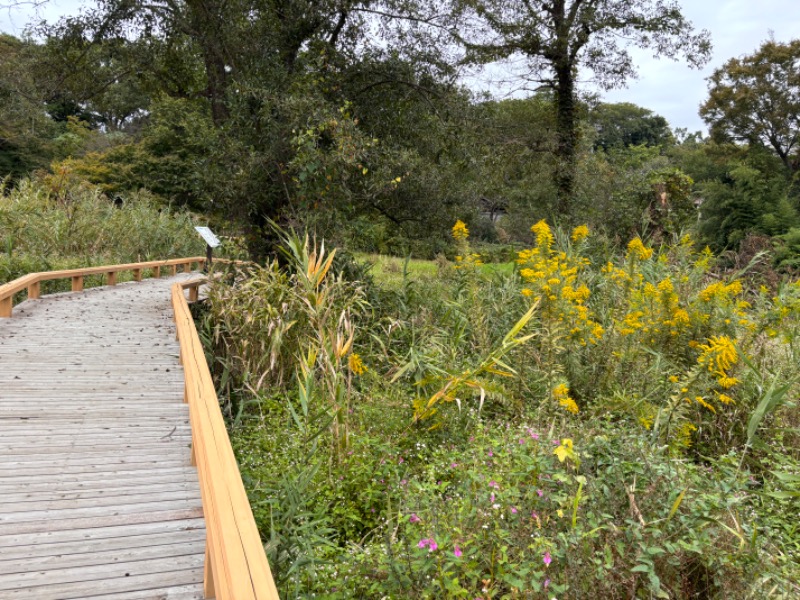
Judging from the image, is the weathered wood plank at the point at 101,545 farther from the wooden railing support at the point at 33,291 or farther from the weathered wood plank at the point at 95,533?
the wooden railing support at the point at 33,291

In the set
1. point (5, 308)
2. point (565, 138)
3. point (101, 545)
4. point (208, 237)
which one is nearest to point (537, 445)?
point (101, 545)

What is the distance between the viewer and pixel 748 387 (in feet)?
14.2

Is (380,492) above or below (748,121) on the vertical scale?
below

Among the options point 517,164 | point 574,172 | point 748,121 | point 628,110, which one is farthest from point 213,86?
point 628,110

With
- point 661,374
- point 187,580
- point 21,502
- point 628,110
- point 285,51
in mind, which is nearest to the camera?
point 187,580

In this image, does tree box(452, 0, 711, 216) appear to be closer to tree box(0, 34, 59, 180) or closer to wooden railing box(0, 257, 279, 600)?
wooden railing box(0, 257, 279, 600)

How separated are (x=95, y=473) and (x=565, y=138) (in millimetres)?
11465

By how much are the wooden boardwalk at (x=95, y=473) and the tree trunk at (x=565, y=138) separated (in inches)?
332

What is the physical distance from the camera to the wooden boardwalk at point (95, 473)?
2.41 m

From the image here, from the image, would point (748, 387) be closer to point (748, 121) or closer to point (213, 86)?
point (213, 86)

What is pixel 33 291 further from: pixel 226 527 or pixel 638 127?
pixel 638 127

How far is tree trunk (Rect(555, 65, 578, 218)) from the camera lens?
38.2ft

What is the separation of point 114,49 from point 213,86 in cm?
166

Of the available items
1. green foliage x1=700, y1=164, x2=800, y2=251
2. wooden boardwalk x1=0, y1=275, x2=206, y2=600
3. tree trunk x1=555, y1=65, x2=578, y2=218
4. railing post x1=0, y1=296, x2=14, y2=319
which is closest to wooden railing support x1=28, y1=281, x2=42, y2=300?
railing post x1=0, y1=296, x2=14, y2=319
